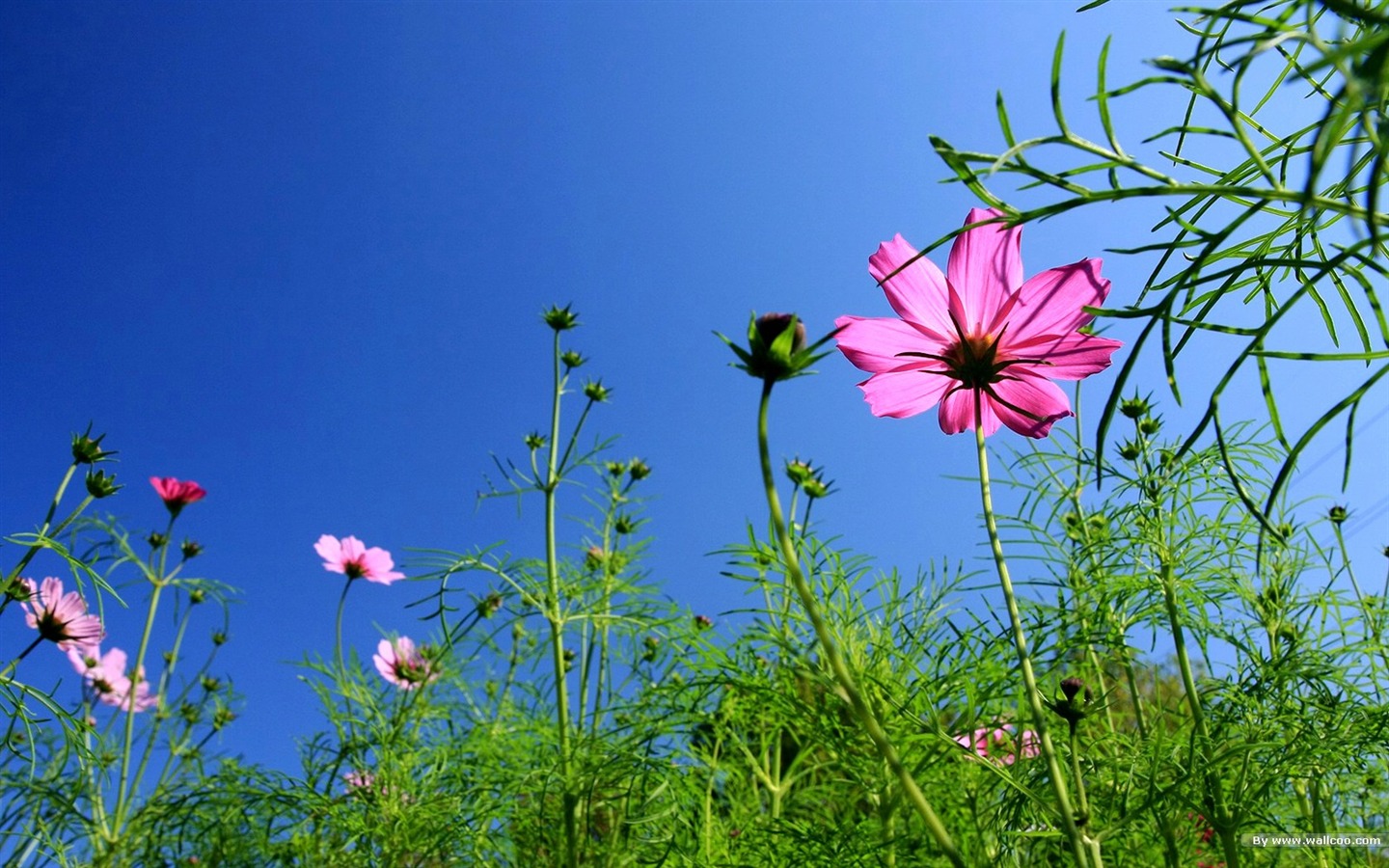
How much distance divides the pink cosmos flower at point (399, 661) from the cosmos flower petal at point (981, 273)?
135cm

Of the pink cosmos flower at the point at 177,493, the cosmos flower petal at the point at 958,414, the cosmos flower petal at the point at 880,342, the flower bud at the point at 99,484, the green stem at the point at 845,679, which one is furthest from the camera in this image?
the pink cosmos flower at the point at 177,493

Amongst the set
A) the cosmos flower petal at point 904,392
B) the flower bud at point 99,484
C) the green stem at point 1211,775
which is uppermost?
the flower bud at point 99,484

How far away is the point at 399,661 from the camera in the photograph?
1.69 m

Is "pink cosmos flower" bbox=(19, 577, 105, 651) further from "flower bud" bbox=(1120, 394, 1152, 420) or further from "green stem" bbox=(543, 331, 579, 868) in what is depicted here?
"flower bud" bbox=(1120, 394, 1152, 420)

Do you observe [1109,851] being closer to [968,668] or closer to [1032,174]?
[968,668]

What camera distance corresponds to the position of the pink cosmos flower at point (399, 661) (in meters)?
1.60

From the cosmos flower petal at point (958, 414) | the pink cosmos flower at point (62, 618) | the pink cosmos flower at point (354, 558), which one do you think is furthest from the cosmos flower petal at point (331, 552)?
the cosmos flower petal at point (958, 414)

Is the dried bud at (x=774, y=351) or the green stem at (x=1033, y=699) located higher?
the dried bud at (x=774, y=351)

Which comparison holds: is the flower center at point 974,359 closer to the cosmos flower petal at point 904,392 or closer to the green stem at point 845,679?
the cosmos flower petal at point 904,392

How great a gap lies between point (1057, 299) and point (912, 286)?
0.27ft

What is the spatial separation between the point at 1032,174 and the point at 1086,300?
139 mm

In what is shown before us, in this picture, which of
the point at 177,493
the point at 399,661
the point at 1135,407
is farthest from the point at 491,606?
the point at 1135,407

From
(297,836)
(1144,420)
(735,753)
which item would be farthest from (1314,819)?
(297,836)

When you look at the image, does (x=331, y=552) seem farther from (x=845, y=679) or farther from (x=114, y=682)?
(x=845, y=679)
